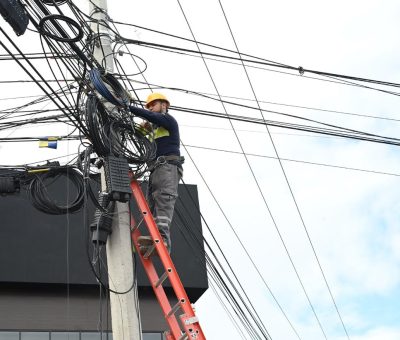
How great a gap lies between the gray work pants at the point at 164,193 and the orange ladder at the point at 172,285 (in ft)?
0.98

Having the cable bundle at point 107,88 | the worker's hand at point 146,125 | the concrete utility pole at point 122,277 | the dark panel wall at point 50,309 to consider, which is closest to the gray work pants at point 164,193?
the worker's hand at point 146,125

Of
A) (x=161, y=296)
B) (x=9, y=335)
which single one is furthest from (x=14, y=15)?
(x=9, y=335)

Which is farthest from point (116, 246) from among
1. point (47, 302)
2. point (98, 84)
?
point (47, 302)

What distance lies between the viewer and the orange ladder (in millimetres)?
8234

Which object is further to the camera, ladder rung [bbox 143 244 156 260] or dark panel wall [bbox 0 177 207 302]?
dark panel wall [bbox 0 177 207 302]

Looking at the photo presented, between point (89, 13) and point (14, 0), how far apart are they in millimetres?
3279

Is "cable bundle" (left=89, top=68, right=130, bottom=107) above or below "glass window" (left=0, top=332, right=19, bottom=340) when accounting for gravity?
below

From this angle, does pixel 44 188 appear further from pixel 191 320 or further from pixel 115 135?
pixel 191 320

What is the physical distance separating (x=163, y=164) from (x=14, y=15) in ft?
10.2

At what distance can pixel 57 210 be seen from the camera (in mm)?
11258

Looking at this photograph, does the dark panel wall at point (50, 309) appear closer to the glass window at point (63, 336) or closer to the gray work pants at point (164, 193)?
the glass window at point (63, 336)

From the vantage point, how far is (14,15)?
7.06 m

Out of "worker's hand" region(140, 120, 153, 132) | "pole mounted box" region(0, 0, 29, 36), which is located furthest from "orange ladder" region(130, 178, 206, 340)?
"pole mounted box" region(0, 0, 29, 36)

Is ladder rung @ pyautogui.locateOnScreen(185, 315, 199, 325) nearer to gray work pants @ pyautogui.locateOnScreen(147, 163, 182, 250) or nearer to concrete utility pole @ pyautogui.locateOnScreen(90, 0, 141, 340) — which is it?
concrete utility pole @ pyautogui.locateOnScreen(90, 0, 141, 340)
